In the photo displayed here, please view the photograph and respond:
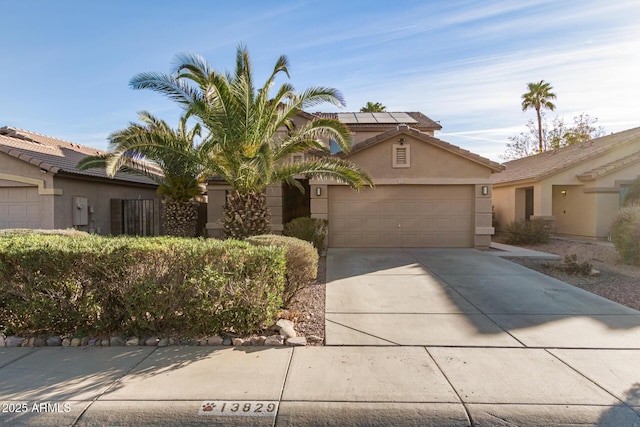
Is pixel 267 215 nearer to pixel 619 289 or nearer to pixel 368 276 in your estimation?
pixel 368 276

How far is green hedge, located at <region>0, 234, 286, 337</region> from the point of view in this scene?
5.12m

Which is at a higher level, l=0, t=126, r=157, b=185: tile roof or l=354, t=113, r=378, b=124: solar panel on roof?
l=354, t=113, r=378, b=124: solar panel on roof

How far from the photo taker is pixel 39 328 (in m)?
5.29

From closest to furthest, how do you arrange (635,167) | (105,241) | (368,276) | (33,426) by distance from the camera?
1. (33,426)
2. (105,241)
3. (368,276)
4. (635,167)

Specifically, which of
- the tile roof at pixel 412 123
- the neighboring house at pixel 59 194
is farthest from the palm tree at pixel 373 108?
the neighboring house at pixel 59 194

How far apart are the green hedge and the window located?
941cm

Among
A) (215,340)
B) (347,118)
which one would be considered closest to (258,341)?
(215,340)

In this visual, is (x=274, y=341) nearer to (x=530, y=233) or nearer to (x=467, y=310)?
(x=467, y=310)

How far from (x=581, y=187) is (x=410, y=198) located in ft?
29.5

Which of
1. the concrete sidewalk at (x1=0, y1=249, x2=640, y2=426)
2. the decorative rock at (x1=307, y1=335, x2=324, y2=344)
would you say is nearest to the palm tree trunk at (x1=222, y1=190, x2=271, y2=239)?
the concrete sidewalk at (x1=0, y1=249, x2=640, y2=426)

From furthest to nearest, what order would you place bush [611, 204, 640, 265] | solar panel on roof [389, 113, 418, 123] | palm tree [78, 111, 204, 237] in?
solar panel on roof [389, 113, 418, 123] < bush [611, 204, 640, 265] < palm tree [78, 111, 204, 237]

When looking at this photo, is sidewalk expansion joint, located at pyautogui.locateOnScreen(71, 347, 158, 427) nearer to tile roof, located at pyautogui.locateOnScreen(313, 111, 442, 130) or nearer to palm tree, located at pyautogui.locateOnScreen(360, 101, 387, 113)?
tile roof, located at pyautogui.locateOnScreen(313, 111, 442, 130)

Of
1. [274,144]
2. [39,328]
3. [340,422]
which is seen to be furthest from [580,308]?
[39,328]

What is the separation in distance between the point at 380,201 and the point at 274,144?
5117 millimetres
